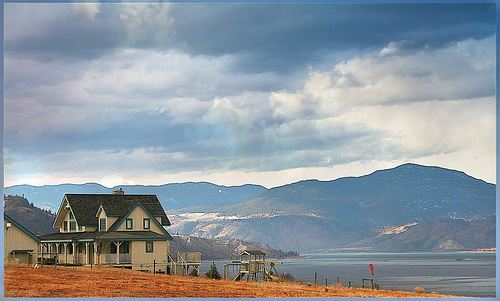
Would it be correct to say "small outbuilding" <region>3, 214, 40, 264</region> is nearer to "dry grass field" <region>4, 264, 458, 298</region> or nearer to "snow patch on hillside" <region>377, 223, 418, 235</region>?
"dry grass field" <region>4, 264, 458, 298</region>

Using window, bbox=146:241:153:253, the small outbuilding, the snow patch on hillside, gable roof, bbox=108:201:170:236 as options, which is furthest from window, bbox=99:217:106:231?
the snow patch on hillside

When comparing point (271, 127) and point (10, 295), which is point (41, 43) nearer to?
point (10, 295)

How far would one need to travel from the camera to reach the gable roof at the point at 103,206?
28453 millimetres

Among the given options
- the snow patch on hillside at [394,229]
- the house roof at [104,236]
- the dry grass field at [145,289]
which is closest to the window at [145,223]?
the house roof at [104,236]

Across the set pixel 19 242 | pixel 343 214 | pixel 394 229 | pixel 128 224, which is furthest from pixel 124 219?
pixel 343 214

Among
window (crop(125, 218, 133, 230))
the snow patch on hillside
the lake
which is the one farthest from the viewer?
the snow patch on hillside

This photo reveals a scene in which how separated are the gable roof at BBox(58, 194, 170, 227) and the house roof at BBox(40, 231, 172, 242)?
75 cm

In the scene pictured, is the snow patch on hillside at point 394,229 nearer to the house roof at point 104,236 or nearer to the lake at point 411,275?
the lake at point 411,275

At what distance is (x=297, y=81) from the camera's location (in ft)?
272

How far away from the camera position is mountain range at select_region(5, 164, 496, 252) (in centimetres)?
15650

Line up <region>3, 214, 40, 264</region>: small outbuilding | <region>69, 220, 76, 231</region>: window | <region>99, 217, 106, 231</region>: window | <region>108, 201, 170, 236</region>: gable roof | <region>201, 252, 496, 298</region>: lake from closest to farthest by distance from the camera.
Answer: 1. <region>3, 214, 40, 264</region>: small outbuilding
2. <region>108, 201, 170, 236</region>: gable roof
3. <region>99, 217, 106, 231</region>: window
4. <region>69, 220, 76, 231</region>: window
5. <region>201, 252, 496, 298</region>: lake

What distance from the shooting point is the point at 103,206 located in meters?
28.4

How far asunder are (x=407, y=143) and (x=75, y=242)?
93773 millimetres

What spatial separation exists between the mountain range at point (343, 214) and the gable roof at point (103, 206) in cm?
10758
